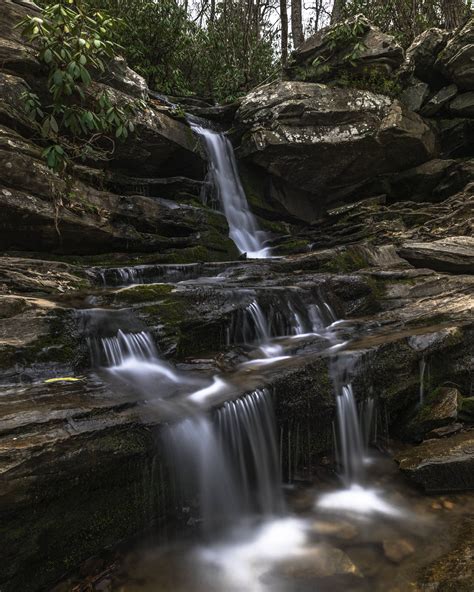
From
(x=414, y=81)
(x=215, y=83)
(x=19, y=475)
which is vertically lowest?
(x=19, y=475)

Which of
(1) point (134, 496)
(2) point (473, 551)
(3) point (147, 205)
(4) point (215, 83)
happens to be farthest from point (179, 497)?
(4) point (215, 83)

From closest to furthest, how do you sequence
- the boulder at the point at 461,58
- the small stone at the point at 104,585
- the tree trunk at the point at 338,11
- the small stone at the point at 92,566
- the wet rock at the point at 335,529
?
the small stone at the point at 104,585 < the small stone at the point at 92,566 < the wet rock at the point at 335,529 < the boulder at the point at 461,58 < the tree trunk at the point at 338,11

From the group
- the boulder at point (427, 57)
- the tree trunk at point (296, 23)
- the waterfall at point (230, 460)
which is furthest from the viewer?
the tree trunk at point (296, 23)

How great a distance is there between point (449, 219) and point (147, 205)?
736 centimetres

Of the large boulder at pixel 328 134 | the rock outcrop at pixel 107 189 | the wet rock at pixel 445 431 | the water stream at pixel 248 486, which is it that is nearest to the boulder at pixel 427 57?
the large boulder at pixel 328 134

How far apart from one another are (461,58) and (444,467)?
12.2 m

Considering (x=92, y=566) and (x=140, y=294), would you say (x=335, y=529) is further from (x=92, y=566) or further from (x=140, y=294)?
(x=140, y=294)

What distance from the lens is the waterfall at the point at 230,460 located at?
11.6 feet

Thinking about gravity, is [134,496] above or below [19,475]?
below

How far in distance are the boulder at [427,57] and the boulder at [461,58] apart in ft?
1.51

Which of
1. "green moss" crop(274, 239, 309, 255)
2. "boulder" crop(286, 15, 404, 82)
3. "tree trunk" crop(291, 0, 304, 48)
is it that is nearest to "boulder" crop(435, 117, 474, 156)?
"boulder" crop(286, 15, 404, 82)

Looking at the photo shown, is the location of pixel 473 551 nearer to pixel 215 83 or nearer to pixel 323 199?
pixel 323 199

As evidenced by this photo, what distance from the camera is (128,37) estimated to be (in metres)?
13.5

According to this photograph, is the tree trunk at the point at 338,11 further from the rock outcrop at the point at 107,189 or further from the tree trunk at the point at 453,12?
the rock outcrop at the point at 107,189
